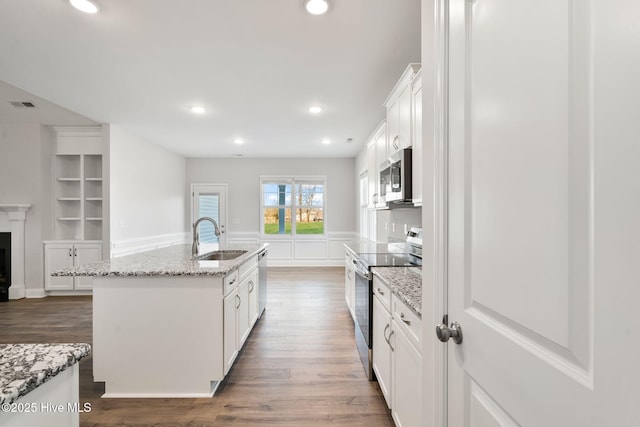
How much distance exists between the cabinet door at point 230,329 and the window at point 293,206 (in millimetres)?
4703

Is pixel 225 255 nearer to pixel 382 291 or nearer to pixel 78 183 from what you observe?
pixel 382 291

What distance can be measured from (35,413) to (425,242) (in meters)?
1.22

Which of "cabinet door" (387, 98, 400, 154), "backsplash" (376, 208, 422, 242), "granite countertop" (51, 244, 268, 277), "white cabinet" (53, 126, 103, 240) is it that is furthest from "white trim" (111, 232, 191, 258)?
"cabinet door" (387, 98, 400, 154)

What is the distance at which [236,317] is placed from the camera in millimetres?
2367

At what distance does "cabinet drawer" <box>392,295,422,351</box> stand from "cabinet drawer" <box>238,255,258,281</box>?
1.44 meters

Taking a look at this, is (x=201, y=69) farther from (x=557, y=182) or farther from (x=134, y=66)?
(x=557, y=182)

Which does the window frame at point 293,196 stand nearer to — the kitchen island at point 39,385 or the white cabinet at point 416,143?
the white cabinet at point 416,143

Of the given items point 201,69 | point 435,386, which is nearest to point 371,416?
point 435,386

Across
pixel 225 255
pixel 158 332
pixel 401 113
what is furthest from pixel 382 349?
pixel 225 255

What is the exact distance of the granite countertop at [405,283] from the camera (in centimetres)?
134

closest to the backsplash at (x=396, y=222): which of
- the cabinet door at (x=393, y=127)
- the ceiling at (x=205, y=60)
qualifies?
the cabinet door at (x=393, y=127)

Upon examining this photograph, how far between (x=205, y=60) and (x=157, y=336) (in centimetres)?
225

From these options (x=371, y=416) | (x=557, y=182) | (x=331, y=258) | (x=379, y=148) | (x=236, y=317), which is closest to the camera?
(x=557, y=182)

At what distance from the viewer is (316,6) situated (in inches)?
73.0
